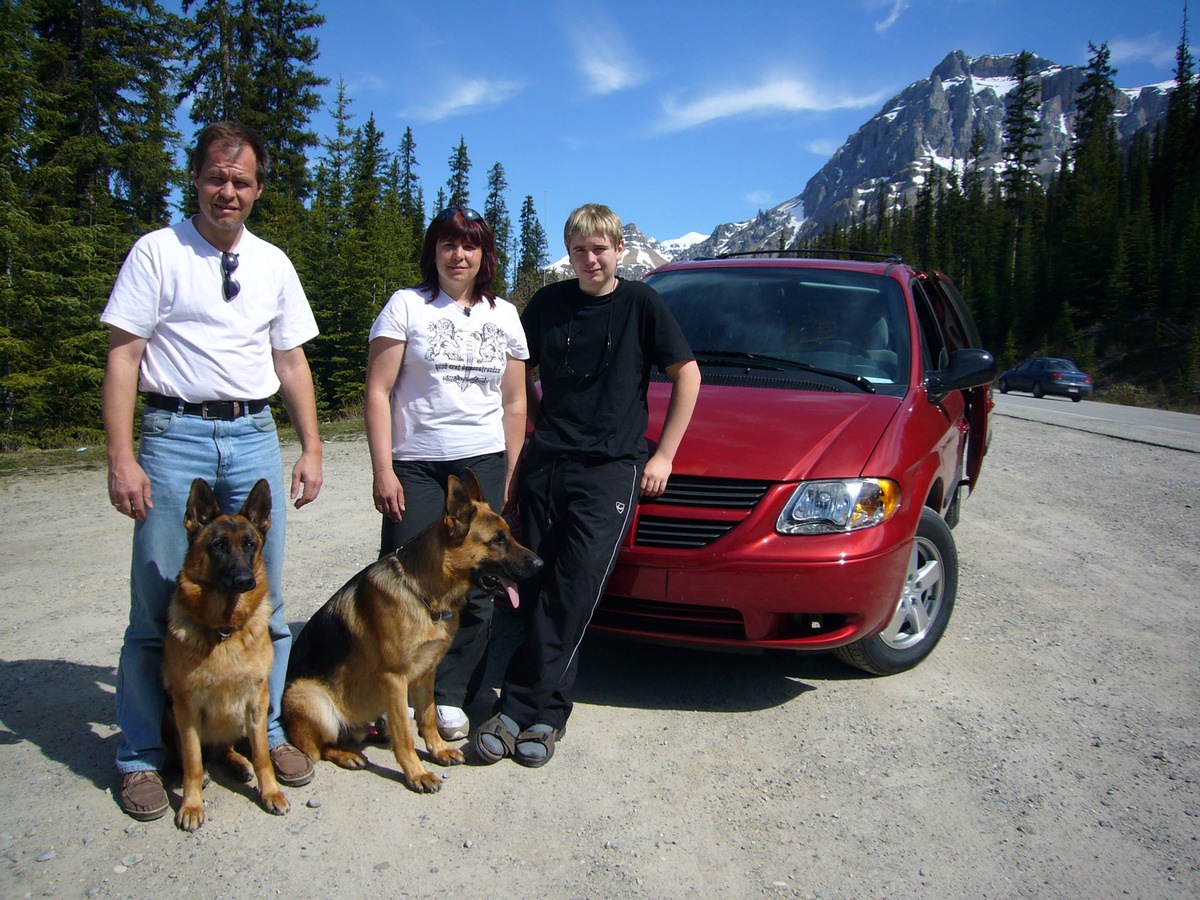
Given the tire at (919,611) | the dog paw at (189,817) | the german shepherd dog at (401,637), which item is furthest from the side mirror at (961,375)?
the dog paw at (189,817)

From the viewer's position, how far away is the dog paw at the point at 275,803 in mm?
2771

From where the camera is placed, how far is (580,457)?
3312 millimetres

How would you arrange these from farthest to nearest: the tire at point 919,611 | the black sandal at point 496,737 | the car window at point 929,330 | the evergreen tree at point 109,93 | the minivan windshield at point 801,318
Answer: the evergreen tree at point 109,93, the car window at point 929,330, the minivan windshield at point 801,318, the tire at point 919,611, the black sandal at point 496,737

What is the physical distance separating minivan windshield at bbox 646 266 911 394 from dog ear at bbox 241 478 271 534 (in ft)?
8.57

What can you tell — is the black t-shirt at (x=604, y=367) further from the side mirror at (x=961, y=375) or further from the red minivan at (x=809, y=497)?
the side mirror at (x=961, y=375)

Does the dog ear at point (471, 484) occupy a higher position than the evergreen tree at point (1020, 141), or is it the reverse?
the evergreen tree at point (1020, 141)

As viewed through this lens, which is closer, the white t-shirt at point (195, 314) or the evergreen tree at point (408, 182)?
the white t-shirt at point (195, 314)

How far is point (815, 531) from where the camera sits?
3334 millimetres

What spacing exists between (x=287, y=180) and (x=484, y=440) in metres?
38.2

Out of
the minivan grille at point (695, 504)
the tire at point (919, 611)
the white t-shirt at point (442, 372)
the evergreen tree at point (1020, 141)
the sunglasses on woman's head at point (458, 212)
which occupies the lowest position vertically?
the tire at point (919, 611)

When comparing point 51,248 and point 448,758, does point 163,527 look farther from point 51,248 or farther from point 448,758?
point 51,248

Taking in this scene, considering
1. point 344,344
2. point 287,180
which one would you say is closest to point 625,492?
point 344,344

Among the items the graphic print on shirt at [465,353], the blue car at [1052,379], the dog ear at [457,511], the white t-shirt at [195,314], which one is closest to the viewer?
the white t-shirt at [195,314]

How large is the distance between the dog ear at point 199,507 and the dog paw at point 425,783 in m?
1.22
